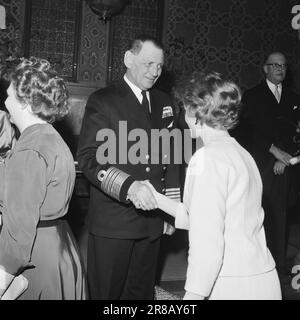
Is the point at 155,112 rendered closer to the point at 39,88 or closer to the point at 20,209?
the point at 39,88

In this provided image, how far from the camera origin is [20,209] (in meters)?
1.64

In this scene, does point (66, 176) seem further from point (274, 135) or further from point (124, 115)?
point (274, 135)

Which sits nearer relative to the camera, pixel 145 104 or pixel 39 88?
pixel 39 88

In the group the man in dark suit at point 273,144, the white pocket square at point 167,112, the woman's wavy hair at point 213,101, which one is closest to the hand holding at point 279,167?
the man in dark suit at point 273,144

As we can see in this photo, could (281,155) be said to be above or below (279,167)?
above

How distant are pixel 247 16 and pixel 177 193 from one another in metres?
5.27

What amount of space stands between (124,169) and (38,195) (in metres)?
1.03

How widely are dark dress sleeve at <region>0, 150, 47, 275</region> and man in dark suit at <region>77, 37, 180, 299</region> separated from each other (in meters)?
0.82

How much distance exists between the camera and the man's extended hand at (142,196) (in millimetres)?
2230

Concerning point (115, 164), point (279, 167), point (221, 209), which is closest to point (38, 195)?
point (221, 209)

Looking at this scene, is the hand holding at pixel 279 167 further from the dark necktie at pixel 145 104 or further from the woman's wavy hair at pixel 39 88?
the woman's wavy hair at pixel 39 88

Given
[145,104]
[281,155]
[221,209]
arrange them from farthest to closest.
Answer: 1. [281,155]
2. [145,104]
3. [221,209]

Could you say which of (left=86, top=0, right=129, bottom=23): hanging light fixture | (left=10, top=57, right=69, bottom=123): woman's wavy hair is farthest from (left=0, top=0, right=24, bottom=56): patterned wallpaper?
(left=10, top=57, right=69, bottom=123): woman's wavy hair

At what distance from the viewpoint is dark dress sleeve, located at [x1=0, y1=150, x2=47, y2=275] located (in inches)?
64.6
